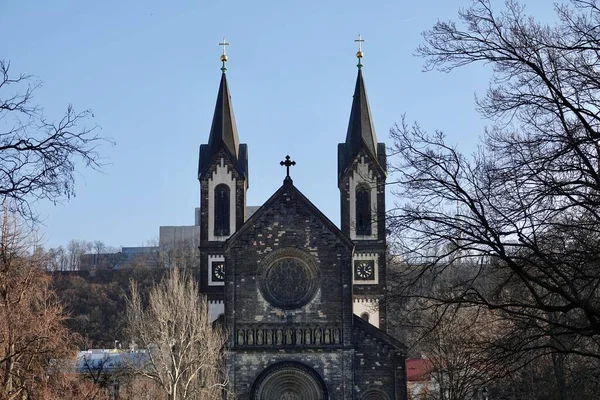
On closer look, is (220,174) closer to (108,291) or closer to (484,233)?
(484,233)

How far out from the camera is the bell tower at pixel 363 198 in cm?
5191

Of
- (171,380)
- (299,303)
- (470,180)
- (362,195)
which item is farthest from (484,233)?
(362,195)

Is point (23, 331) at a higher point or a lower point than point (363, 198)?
lower

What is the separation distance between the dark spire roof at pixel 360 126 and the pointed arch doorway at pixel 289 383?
42.5 ft

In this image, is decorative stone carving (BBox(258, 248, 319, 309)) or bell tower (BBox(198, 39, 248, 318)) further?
bell tower (BBox(198, 39, 248, 318))

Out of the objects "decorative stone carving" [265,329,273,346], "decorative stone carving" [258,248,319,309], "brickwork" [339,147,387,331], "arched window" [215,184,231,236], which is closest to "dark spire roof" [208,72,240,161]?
"arched window" [215,184,231,236]

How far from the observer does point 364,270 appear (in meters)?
52.2

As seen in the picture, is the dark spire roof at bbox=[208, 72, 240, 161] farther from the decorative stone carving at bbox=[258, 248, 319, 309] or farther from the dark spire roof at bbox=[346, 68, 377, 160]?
the decorative stone carving at bbox=[258, 248, 319, 309]


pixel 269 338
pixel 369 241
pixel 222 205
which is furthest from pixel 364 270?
pixel 222 205

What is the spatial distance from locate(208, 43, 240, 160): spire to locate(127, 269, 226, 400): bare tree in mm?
10258

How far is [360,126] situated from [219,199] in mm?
8776

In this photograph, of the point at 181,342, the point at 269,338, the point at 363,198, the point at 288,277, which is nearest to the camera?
the point at 181,342

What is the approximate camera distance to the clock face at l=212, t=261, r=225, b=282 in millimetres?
52562

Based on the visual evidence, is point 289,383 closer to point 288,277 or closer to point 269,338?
point 269,338
